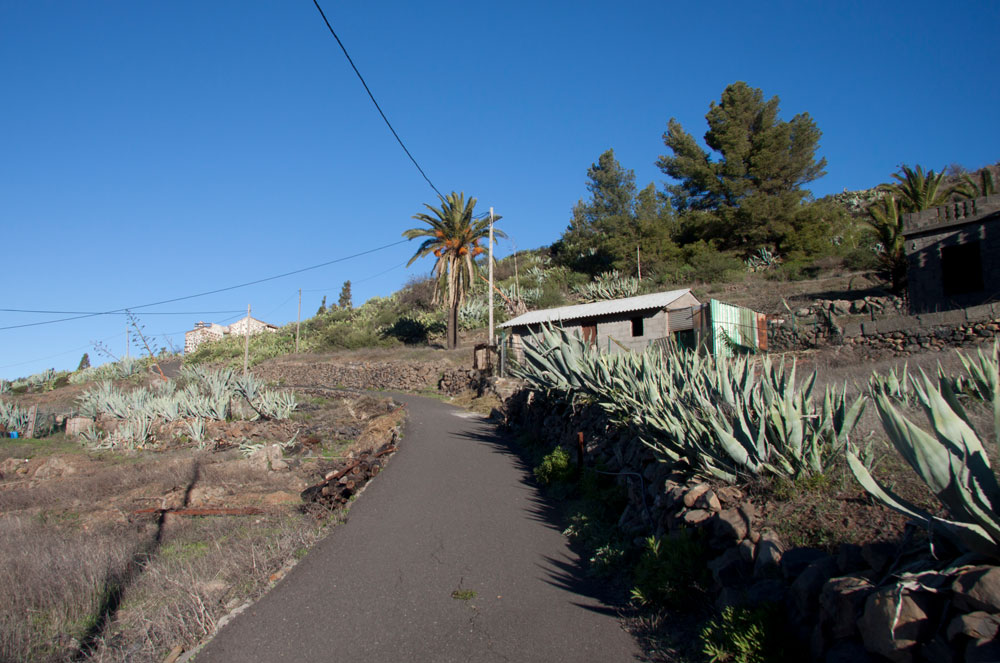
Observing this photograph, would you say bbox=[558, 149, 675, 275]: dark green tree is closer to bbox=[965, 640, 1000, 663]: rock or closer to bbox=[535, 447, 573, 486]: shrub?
bbox=[535, 447, 573, 486]: shrub

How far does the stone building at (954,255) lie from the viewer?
1741 centimetres

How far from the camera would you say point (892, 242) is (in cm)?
2564

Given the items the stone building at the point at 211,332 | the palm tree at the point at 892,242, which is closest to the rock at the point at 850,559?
the palm tree at the point at 892,242

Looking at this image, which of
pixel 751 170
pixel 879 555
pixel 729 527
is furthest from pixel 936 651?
pixel 751 170

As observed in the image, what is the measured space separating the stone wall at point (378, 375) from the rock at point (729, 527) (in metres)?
19.8

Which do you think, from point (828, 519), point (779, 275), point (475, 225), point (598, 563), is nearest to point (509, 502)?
point (598, 563)

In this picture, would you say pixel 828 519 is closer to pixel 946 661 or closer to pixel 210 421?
pixel 946 661

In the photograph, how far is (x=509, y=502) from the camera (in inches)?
364

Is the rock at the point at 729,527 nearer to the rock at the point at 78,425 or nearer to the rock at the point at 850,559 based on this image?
the rock at the point at 850,559

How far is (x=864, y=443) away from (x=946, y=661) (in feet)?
10.2

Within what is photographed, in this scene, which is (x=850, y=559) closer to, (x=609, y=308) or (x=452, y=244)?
(x=609, y=308)

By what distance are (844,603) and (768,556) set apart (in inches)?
38.3

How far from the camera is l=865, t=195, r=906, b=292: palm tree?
2498cm

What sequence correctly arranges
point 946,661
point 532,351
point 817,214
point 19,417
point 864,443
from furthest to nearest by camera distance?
point 817,214
point 19,417
point 532,351
point 864,443
point 946,661
